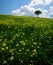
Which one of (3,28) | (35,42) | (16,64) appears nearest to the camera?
(16,64)

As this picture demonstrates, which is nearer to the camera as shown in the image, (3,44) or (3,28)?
(3,44)

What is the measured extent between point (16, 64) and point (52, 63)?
2576mm

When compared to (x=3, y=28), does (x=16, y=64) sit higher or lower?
lower

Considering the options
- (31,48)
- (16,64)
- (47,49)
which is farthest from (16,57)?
(47,49)

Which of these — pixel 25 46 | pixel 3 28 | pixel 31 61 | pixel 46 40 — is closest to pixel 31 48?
pixel 25 46

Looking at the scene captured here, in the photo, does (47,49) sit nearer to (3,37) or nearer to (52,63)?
(52,63)

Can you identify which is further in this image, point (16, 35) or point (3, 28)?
point (3, 28)

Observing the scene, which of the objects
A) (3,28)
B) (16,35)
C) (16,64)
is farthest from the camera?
(3,28)

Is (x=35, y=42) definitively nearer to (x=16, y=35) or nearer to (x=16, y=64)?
(x=16, y=35)

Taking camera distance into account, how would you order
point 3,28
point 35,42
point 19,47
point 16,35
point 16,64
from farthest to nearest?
point 3,28
point 16,35
point 35,42
point 19,47
point 16,64

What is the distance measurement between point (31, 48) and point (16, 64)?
249 cm

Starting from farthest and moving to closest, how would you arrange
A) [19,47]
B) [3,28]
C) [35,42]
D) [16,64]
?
1. [3,28]
2. [35,42]
3. [19,47]
4. [16,64]

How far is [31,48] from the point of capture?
1709 cm

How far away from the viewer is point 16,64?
594 inches
